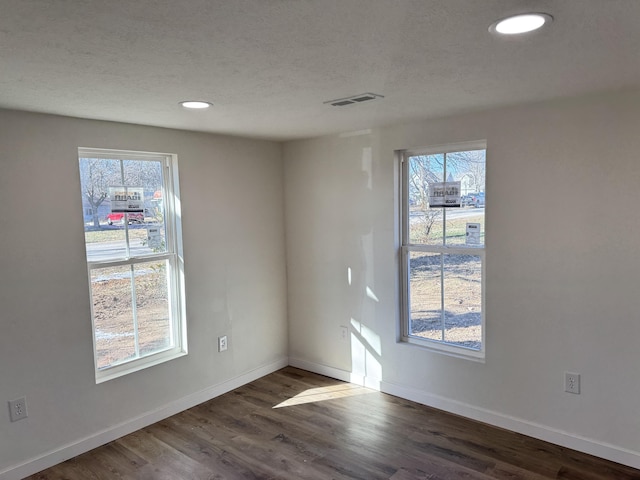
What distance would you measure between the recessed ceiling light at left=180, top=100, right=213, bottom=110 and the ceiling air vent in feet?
2.31

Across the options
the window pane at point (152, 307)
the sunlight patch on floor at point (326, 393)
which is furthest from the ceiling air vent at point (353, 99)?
the sunlight patch on floor at point (326, 393)

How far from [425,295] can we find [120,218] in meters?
2.39

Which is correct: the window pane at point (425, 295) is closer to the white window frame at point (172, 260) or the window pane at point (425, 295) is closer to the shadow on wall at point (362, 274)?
the shadow on wall at point (362, 274)

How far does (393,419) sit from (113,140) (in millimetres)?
2826

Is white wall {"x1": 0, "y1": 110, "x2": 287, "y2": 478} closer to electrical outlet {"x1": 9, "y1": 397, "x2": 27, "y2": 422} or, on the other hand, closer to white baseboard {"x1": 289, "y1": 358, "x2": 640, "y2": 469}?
electrical outlet {"x1": 9, "y1": 397, "x2": 27, "y2": 422}

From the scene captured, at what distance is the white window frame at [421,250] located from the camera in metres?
3.22

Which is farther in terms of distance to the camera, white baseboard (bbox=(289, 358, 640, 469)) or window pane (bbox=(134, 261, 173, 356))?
window pane (bbox=(134, 261, 173, 356))

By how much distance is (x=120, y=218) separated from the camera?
10.5 feet

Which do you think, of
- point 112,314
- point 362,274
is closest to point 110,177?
point 112,314

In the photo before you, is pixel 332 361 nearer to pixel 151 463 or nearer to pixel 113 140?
pixel 151 463

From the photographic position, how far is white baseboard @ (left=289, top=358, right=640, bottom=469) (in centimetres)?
270

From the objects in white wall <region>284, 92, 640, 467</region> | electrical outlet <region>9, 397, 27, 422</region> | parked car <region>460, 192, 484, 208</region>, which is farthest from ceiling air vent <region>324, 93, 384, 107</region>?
electrical outlet <region>9, 397, 27, 422</region>

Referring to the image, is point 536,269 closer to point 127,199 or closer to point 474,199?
point 474,199

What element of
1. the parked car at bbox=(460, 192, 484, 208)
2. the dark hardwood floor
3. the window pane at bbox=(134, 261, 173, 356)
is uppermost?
the parked car at bbox=(460, 192, 484, 208)
